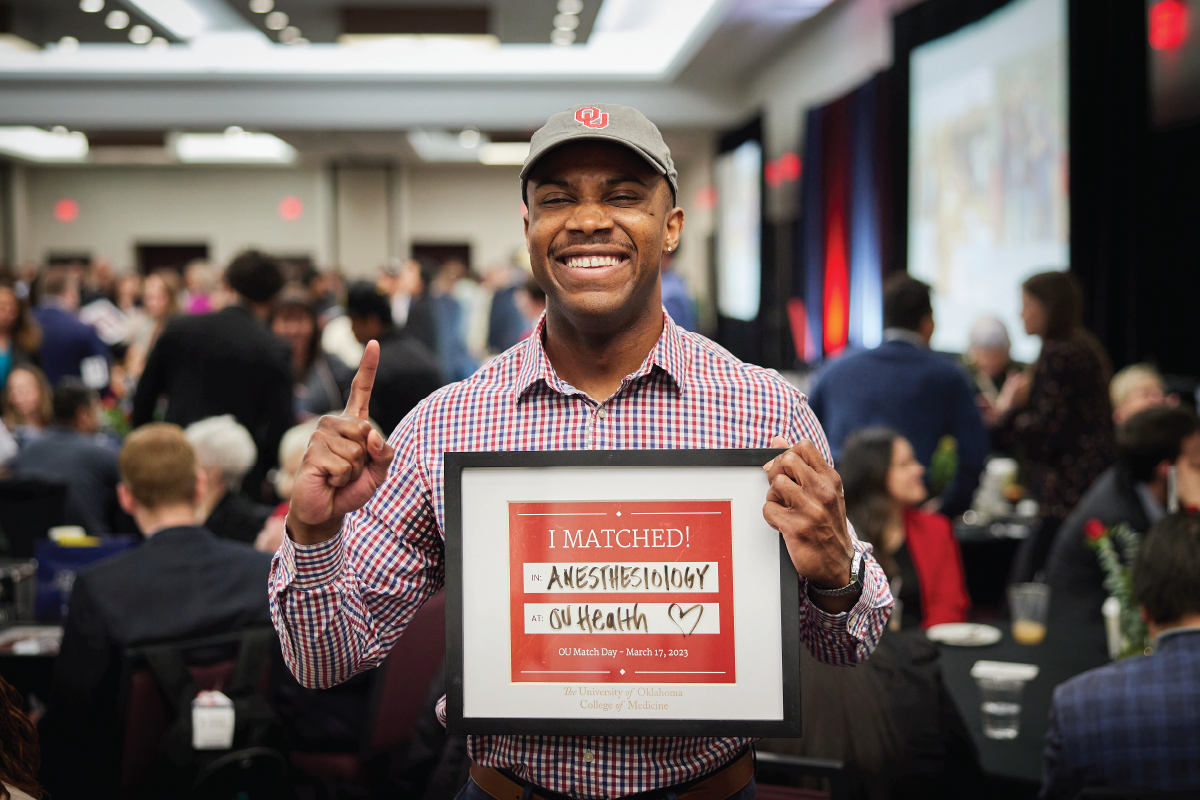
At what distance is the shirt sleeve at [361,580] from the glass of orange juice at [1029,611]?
6.91 feet

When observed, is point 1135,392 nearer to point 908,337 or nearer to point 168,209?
point 908,337

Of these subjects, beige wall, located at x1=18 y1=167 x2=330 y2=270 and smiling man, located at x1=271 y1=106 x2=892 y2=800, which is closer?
smiling man, located at x1=271 y1=106 x2=892 y2=800

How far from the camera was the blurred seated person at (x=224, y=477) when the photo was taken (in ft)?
10.6

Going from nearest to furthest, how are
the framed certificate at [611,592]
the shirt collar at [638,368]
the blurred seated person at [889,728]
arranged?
1. the framed certificate at [611,592]
2. the shirt collar at [638,368]
3. the blurred seated person at [889,728]

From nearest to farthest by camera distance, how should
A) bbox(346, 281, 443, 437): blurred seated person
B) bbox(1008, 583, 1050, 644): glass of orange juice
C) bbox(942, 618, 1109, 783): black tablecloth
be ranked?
1. bbox(942, 618, 1109, 783): black tablecloth
2. bbox(1008, 583, 1050, 644): glass of orange juice
3. bbox(346, 281, 443, 437): blurred seated person

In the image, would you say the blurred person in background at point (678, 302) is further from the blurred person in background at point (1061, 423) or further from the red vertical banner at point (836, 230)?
the red vertical banner at point (836, 230)

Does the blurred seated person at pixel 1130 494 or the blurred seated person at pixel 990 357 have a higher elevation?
the blurred seated person at pixel 990 357

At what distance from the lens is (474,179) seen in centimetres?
1922

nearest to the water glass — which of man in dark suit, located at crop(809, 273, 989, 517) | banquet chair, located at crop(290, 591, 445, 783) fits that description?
banquet chair, located at crop(290, 591, 445, 783)

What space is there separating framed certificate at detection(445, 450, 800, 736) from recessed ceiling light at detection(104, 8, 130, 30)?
31.4 ft

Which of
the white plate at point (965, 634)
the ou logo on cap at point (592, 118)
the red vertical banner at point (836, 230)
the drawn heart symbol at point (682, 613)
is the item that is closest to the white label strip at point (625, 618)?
the drawn heart symbol at point (682, 613)

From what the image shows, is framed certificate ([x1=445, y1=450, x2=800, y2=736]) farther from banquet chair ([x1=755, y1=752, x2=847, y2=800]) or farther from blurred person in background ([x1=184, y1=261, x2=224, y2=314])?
blurred person in background ([x1=184, y1=261, x2=224, y2=314])

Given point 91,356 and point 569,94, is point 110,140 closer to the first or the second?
point 569,94

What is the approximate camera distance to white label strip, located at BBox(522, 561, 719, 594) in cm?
113
